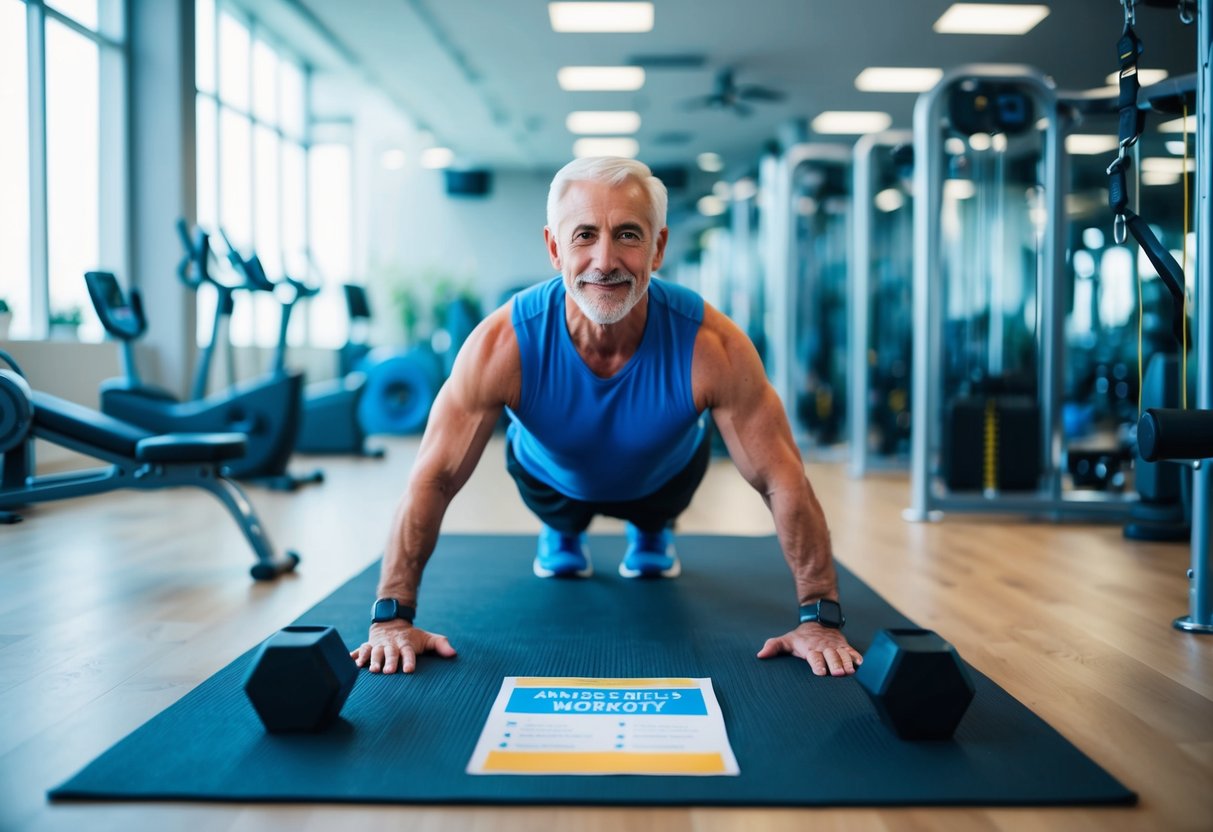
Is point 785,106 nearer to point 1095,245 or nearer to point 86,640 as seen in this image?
point 1095,245

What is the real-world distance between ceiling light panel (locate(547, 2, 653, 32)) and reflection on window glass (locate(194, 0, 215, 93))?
221 cm

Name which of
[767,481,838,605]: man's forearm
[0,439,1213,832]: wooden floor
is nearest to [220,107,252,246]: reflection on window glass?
[0,439,1213,832]: wooden floor

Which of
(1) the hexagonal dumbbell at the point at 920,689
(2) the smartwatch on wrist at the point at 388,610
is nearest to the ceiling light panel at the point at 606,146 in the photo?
(2) the smartwatch on wrist at the point at 388,610

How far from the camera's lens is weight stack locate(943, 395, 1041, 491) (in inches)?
146

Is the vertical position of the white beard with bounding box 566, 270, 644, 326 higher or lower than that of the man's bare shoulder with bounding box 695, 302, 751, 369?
higher

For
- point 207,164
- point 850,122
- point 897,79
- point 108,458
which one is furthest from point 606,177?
point 850,122

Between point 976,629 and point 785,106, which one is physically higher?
point 785,106

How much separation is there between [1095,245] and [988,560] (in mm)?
6733

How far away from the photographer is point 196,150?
5.29 m

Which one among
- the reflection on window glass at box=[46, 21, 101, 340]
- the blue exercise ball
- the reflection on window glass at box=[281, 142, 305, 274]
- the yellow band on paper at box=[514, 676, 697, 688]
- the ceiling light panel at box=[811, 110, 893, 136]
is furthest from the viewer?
the ceiling light panel at box=[811, 110, 893, 136]

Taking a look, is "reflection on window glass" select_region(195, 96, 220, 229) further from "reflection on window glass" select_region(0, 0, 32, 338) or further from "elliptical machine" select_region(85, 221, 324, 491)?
"elliptical machine" select_region(85, 221, 324, 491)

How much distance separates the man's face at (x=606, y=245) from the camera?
5.42 feet

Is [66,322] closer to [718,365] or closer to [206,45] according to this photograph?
[206,45]

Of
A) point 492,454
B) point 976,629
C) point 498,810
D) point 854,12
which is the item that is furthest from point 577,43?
point 498,810
